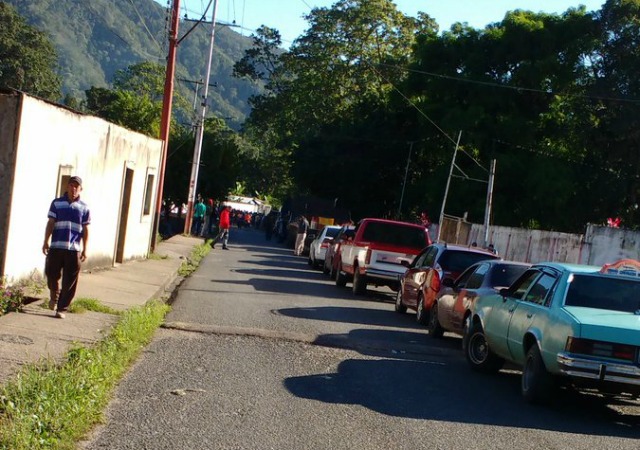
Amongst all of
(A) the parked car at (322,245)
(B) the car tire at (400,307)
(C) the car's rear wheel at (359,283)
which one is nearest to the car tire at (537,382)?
(B) the car tire at (400,307)

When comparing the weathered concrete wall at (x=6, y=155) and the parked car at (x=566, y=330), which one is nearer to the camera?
the parked car at (x=566, y=330)

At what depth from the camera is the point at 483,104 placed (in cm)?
4697

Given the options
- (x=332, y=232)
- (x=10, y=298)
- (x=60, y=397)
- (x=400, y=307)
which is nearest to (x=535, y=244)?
(x=332, y=232)

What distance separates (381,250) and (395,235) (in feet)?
3.99

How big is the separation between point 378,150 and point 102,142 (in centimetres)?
4022

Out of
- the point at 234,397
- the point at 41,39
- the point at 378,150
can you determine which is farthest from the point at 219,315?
the point at 41,39

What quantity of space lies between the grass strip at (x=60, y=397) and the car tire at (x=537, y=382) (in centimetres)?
401

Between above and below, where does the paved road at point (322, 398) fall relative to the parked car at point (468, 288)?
below

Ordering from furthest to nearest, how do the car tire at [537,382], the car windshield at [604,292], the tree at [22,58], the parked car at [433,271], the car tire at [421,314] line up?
1. the tree at [22,58]
2. the car tire at [421,314]
3. the parked car at [433,271]
4. the car windshield at [604,292]
5. the car tire at [537,382]

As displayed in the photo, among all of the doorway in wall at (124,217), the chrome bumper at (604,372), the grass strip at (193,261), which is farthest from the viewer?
the grass strip at (193,261)

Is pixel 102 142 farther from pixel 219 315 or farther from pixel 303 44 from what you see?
pixel 303 44

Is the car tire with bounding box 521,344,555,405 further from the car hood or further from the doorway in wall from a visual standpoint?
the doorway in wall

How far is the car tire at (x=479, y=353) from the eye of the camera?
12.1m

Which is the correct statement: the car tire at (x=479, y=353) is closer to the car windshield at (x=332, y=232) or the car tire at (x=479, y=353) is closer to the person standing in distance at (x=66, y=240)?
the person standing in distance at (x=66, y=240)
